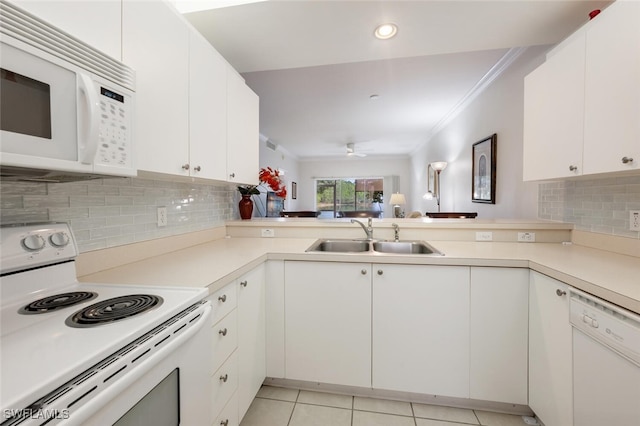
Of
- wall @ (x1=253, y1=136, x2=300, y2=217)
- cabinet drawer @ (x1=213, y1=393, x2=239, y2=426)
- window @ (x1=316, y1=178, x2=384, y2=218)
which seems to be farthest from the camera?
window @ (x1=316, y1=178, x2=384, y2=218)

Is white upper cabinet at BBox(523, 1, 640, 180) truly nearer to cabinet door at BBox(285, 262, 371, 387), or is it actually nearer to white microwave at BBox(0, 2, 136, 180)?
cabinet door at BBox(285, 262, 371, 387)

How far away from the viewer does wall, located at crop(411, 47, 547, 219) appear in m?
2.41

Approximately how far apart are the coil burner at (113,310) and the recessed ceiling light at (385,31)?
179 cm

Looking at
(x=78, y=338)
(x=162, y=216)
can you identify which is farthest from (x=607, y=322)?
(x=162, y=216)

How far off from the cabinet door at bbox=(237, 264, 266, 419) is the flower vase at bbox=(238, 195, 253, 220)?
0.99 meters

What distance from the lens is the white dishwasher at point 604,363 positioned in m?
0.87

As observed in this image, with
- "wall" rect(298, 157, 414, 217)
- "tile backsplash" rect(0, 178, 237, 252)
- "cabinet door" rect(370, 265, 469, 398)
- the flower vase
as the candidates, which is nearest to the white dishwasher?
"cabinet door" rect(370, 265, 469, 398)

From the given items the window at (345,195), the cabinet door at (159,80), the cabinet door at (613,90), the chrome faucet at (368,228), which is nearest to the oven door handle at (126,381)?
the cabinet door at (159,80)

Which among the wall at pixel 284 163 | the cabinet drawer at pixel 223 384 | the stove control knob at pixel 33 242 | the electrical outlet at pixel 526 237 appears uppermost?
the wall at pixel 284 163

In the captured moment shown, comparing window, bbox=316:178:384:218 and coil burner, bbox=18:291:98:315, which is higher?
window, bbox=316:178:384:218

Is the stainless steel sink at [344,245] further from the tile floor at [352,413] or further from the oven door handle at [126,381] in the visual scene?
the oven door handle at [126,381]

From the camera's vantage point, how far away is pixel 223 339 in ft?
3.96

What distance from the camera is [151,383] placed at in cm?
70

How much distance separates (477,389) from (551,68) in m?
1.81
